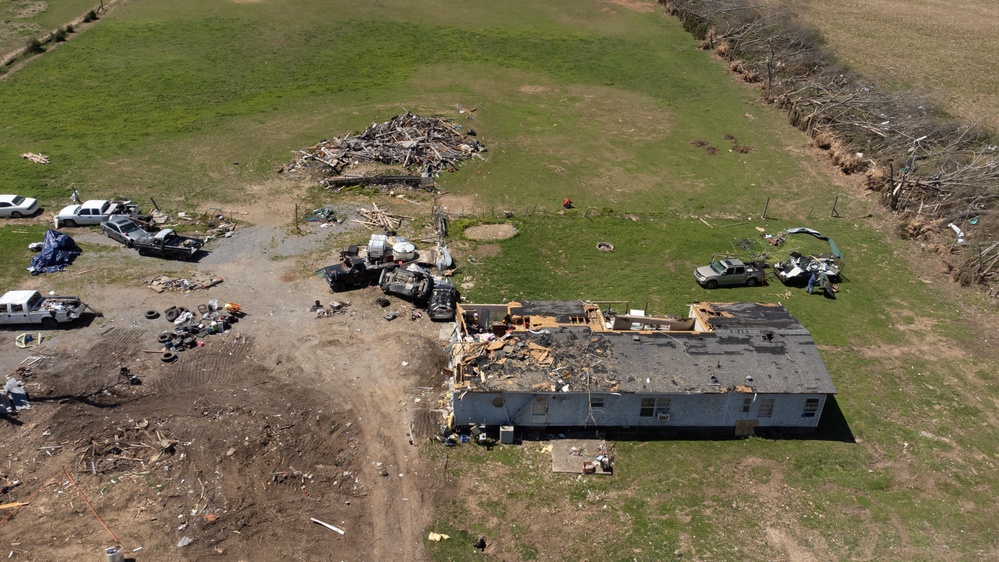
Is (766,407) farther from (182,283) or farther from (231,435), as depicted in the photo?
(182,283)

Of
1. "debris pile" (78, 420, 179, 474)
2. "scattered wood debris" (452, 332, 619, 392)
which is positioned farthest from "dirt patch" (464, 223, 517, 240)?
"debris pile" (78, 420, 179, 474)

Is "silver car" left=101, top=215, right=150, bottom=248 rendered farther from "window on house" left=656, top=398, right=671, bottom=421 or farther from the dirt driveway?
"window on house" left=656, top=398, right=671, bottom=421

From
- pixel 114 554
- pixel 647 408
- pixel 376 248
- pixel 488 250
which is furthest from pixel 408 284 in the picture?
pixel 114 554

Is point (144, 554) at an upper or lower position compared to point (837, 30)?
lower

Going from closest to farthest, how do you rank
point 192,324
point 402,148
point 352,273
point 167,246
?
1. point 192,324
2. point 352,273
3. point 167,246
4. point 402,148

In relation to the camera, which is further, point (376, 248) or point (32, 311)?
point (376, 248)

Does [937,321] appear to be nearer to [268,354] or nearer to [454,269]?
[454,269]


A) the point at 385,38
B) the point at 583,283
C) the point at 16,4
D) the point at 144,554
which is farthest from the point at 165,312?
the point at 16,4
